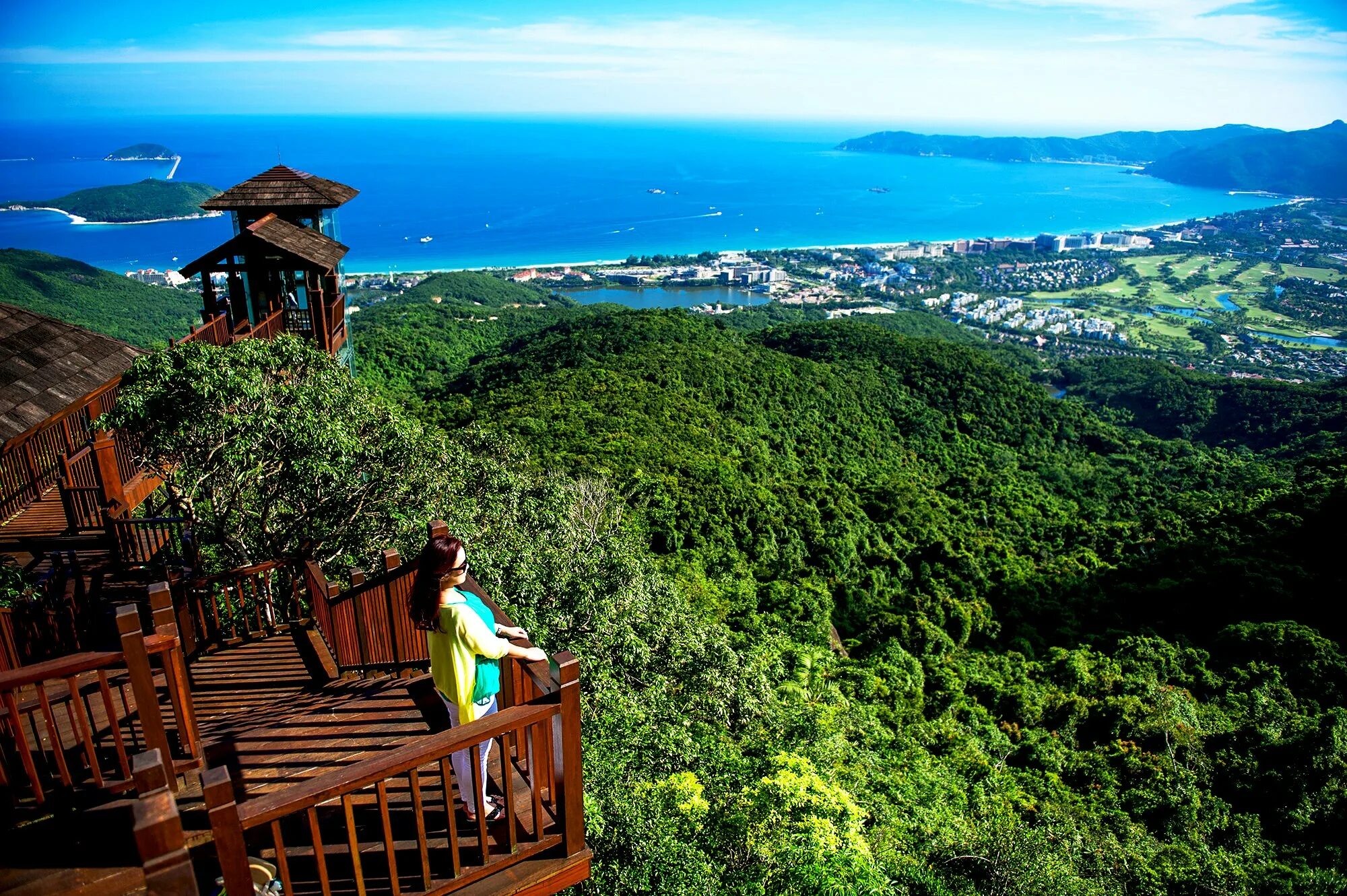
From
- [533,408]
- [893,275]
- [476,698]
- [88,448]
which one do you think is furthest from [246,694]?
[893,275]

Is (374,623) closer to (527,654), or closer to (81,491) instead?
(527,654)

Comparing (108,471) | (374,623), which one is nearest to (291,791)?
(374,623)

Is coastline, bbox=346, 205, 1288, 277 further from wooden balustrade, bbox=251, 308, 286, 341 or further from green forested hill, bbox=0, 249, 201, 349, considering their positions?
wooden balustrade, bbox=251, 308, 286, 341

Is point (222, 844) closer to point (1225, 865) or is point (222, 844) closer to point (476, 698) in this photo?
point (476, 698)

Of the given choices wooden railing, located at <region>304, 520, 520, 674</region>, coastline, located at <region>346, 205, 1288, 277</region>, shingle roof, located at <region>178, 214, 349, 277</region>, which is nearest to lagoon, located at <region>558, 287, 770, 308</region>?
coastline, located at <region>346, 205, 1288, 277</region>

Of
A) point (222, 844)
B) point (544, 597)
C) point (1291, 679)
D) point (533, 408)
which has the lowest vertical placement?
point (1291, 679)
